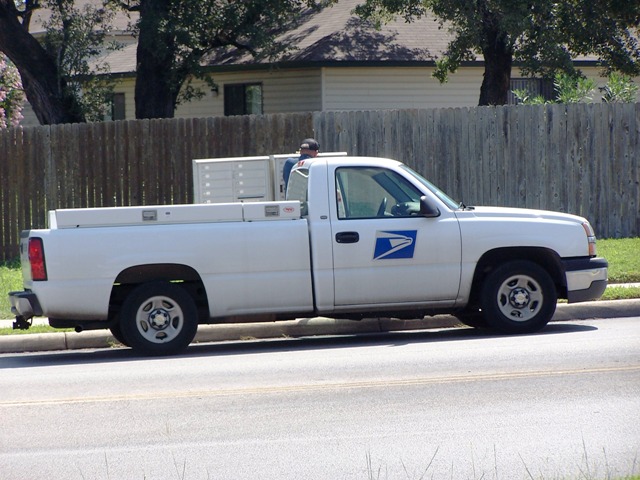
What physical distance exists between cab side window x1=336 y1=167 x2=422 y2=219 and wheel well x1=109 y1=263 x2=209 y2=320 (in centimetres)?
160

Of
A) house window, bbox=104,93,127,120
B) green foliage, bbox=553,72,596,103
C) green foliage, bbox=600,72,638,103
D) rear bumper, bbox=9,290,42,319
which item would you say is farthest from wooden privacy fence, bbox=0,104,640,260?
house window, bbox=104,93,127,120

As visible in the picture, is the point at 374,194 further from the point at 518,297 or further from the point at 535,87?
the point at 535,87

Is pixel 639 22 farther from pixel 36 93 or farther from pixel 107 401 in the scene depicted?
pixel 107 401

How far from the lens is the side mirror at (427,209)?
9984 millimetres

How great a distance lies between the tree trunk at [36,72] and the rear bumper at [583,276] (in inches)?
535

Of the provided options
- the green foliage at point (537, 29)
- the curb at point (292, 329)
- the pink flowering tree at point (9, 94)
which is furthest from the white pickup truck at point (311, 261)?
the pink flowering tree at point (9, 94)

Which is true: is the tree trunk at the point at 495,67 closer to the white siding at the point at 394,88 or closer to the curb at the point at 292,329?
the white siding at the point at 394,88

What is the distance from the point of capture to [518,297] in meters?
10.3

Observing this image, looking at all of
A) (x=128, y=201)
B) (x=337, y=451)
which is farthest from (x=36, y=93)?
(x=337, y=451)

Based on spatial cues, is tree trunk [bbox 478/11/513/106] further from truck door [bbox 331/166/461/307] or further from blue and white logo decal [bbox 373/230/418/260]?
blue and white logo decal [bbox 373/230/418/260]

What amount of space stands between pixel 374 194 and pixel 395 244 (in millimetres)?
596

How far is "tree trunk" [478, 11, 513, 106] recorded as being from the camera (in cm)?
2114

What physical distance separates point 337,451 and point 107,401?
7.76 feet

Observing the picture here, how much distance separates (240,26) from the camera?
20984 millimetres
